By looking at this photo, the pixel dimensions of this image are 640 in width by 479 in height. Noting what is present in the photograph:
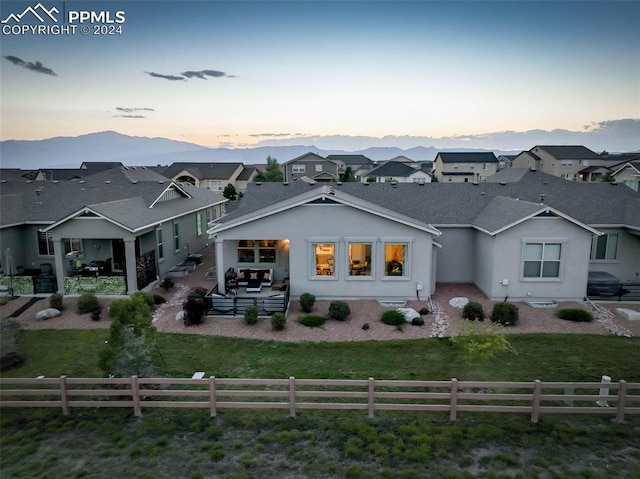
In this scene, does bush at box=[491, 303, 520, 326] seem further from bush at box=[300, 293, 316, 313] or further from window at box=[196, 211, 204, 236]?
window at box=[196, 211, 204, 236]

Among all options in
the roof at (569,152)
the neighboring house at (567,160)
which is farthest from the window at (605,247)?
the roof at (569,152)

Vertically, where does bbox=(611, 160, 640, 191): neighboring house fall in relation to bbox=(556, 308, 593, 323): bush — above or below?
above

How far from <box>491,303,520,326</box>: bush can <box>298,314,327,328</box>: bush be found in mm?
6849

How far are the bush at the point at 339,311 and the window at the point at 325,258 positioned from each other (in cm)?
245

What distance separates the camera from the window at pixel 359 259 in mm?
18578

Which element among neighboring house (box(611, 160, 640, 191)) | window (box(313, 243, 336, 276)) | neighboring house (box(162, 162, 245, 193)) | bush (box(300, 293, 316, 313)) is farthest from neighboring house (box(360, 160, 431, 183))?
bush (box(300, 293, 316, 313))

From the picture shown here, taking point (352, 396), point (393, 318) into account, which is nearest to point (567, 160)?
point (393, 318)

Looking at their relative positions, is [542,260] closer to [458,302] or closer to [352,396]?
[458,302]

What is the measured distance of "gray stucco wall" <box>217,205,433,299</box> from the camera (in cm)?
1834

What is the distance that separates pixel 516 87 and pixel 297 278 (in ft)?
68.1

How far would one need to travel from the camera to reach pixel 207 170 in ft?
260

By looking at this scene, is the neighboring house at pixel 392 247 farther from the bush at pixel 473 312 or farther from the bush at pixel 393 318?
the bush at pixel 473 312

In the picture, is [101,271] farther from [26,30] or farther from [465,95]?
[465,95]

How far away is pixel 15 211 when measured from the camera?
884 inches
